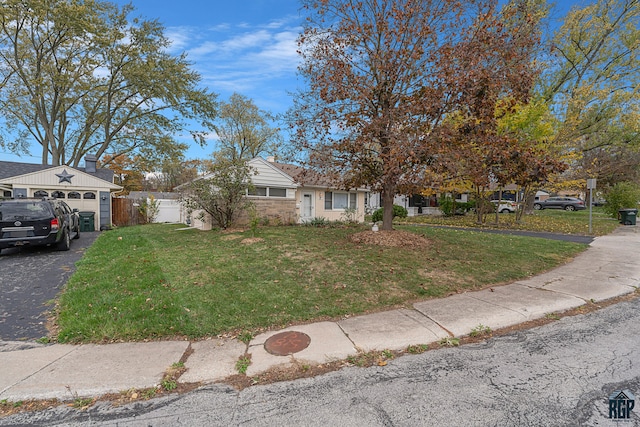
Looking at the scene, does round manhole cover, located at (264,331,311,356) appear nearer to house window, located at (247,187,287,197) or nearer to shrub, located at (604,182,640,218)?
house window, located at (247,187,287,197)

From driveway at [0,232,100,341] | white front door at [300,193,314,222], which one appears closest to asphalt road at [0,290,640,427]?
driveway at [0,232,100,341]

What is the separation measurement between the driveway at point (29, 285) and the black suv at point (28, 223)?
0.51m

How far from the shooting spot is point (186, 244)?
9.14 m

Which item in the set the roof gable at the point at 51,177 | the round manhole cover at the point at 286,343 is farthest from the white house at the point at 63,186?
the round manhole cover at the point at 286,343

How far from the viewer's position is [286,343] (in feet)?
11.7

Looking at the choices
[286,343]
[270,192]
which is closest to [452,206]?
[270,192]

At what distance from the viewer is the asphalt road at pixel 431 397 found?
230 cm

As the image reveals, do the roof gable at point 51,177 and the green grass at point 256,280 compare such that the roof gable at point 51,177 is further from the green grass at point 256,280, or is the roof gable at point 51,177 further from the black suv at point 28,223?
the green grass at point 256,280

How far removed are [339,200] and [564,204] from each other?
29.0 m

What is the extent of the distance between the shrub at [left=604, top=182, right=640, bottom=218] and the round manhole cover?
2465cm

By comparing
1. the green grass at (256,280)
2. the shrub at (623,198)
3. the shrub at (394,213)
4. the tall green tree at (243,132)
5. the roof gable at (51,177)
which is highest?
the tall green tree at (243,132)

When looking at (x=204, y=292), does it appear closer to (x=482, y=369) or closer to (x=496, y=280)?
(x=482, y=369)

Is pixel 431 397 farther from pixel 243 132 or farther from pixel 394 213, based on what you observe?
pixel 243 132

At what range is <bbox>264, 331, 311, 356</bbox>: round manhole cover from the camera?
337 centimetres
